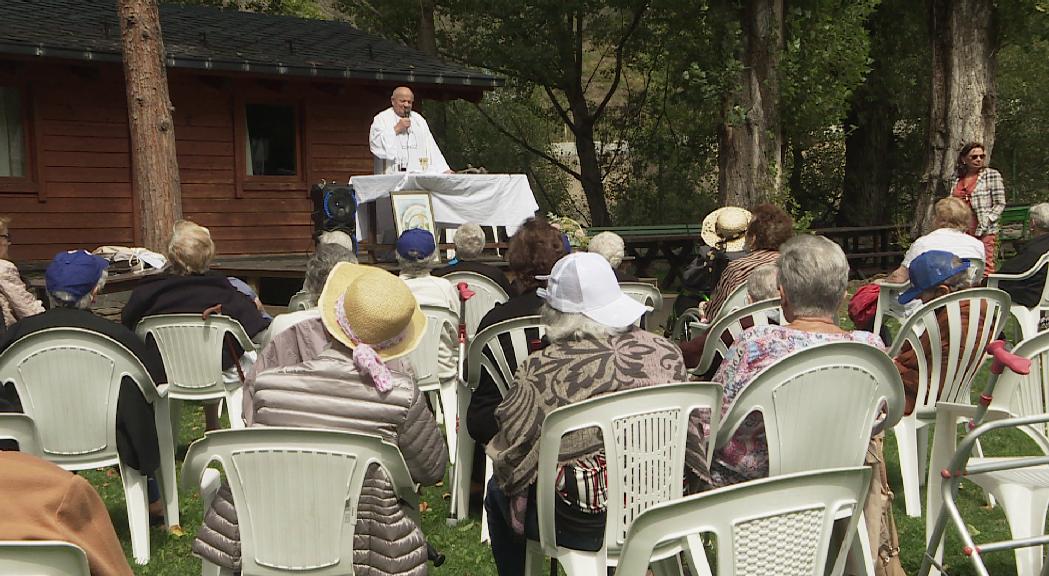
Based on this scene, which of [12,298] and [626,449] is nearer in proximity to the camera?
[626,449]

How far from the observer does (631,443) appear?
2732mm

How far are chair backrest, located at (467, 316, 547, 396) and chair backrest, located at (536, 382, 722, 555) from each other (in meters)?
1.25

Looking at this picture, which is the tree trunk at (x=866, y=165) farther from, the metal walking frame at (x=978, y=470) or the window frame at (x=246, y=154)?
the metal walking frame at (x=978, y=470)

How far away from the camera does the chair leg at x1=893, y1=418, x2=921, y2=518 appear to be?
13.9ft

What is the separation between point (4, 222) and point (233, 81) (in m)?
7.94

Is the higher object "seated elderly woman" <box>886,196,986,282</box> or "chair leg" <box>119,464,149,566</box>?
"seated elderly woman" <box>886,196,986,282</box>

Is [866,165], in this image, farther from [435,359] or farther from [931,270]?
[435,359]

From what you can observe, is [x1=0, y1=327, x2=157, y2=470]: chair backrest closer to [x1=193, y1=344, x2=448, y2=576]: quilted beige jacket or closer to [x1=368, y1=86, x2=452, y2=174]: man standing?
[x1=193, y1=344, x2=448, y2=576]: quilted beige jacket

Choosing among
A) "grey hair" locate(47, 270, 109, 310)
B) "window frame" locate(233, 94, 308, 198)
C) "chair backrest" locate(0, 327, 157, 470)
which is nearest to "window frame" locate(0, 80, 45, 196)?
"window frame" locate(233, 94, 308, 198)

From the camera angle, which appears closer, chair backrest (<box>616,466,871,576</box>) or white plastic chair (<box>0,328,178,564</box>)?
chair backrest (<box>616,466,871,576</box>)

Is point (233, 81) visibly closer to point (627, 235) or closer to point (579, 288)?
point (627, 235)

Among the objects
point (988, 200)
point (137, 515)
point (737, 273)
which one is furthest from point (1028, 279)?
point (137, 515)

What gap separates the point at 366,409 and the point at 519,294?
1721mm

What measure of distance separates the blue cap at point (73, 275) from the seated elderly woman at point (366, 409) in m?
1.84
